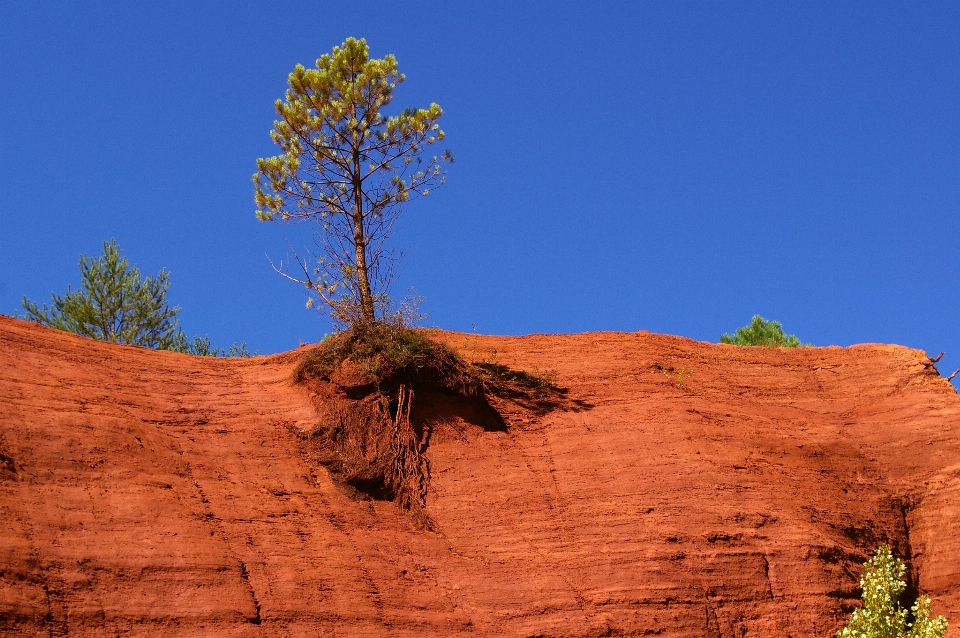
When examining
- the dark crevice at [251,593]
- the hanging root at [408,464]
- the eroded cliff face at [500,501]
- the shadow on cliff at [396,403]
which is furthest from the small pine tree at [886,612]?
the dark crevice at [251,593]

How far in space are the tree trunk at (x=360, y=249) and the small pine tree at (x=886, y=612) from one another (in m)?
9.44

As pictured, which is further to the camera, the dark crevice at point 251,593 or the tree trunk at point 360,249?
the tree trunk at point 360,249

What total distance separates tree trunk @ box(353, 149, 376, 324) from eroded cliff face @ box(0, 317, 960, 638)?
1.73m

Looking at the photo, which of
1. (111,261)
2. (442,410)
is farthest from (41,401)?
(111,261)

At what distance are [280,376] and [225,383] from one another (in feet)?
3.38

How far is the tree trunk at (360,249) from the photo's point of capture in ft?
65.9

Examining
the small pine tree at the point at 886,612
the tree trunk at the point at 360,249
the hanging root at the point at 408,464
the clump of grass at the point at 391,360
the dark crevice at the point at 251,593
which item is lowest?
the small pine tree at the point at 886,612

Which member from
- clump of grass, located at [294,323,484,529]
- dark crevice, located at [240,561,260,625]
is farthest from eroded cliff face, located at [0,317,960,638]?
clump of grass, located at [294,323,484,529]

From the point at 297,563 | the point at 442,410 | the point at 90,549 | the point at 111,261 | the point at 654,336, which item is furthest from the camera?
the point at 111,261

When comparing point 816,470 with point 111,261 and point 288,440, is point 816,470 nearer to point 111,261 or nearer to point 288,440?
point 288,440

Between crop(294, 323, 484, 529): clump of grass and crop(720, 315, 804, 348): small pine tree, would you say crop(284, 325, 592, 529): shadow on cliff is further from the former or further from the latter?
crop(720, 315, 804, 348): small pine tree

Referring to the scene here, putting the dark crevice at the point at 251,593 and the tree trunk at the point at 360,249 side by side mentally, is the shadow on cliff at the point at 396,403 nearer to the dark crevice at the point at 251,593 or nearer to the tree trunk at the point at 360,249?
the tree trunk at the point at 360,249

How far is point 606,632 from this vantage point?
15.4 meters

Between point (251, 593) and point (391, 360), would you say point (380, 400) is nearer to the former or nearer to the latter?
point (391, 360)
